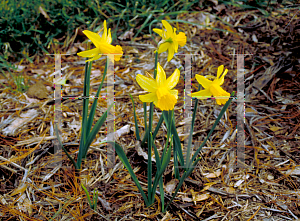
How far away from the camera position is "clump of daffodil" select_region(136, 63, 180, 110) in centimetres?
98

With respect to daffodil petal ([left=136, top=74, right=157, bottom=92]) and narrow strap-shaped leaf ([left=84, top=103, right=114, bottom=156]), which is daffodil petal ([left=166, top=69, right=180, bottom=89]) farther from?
narrow strap-shaped leaf ([left=84, top=103, right=114, bottom=156])

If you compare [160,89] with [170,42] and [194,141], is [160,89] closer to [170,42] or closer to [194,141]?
[170,42]

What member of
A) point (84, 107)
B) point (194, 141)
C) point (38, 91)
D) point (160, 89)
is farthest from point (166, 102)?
point (38, 91)

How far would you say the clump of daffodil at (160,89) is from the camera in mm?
979

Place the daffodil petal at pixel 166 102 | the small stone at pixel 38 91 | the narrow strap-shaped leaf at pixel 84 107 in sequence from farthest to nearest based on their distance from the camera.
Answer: the small stone at pixel 38 91 → the narrow strap-shaped leaf at pixel 84 107 → the daffodil petal at pixel 166 102

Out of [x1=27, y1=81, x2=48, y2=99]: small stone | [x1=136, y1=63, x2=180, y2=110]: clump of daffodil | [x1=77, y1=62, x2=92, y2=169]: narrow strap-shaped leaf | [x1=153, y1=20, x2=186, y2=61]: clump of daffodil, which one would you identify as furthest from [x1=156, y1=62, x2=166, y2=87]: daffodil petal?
[x1=27, y1=81, x2=48, y2=99]: small stone

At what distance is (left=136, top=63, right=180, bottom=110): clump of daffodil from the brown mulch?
2.00 feet

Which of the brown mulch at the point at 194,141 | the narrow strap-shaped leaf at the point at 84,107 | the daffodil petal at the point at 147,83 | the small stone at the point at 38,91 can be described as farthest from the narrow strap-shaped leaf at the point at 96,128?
the small stone at the point at 38,91

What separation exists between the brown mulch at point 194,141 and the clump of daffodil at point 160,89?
611mm

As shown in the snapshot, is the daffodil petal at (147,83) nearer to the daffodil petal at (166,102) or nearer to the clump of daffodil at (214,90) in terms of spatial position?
the daffodil petal at (166,102)

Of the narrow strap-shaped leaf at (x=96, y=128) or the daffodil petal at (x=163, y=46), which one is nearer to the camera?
the daffodil petal at (x=163, y=46)

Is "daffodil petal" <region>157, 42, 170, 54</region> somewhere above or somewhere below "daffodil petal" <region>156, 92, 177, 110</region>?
above

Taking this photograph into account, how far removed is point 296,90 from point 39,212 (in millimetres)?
2032

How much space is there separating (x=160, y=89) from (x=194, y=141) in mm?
832
